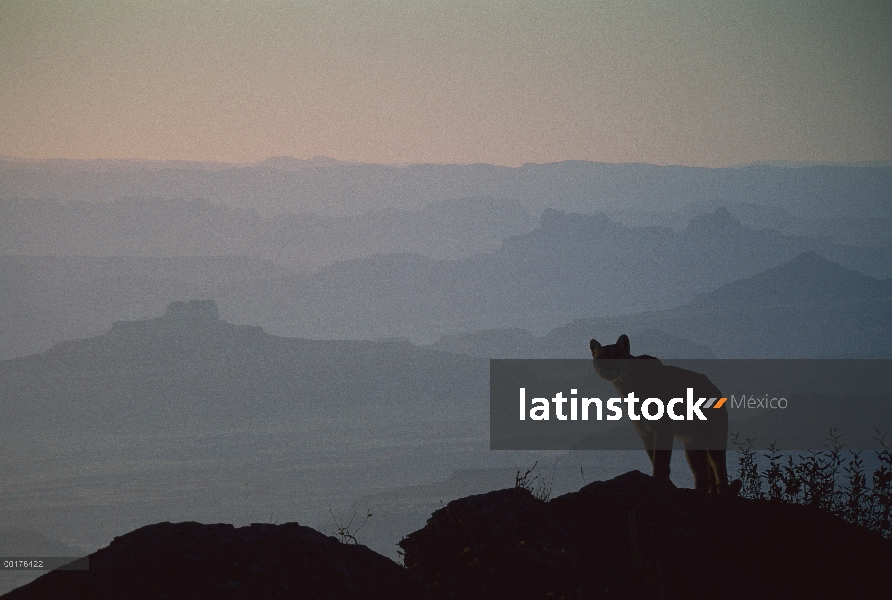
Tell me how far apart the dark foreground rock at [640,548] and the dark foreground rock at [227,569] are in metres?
0.68

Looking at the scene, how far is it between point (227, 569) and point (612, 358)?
6813 mm

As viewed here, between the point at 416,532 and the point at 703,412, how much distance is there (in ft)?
14.8

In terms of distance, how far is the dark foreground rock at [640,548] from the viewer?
6117 millimetres

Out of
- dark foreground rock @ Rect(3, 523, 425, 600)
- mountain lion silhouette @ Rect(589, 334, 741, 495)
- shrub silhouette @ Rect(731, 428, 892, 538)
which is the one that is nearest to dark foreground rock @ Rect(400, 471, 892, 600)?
dark foreground rock @ Rect(3, 523, 425, 600)

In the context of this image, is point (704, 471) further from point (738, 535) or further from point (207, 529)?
point (207, 529)

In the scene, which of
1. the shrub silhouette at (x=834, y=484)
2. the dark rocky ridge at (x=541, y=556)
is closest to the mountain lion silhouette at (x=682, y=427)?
the shrub silhouette at (x=834, y=484)

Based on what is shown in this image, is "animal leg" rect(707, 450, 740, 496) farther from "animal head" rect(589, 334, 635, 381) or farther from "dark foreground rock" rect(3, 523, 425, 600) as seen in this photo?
"dark foreground rock" rect(3, 523, 425, 600)

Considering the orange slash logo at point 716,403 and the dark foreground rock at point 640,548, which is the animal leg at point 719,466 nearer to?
the orange slash logo at point 716,403

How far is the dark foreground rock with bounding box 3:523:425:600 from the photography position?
491 centimetres

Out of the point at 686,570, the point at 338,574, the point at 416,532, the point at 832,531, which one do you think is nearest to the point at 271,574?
the point at 338,574

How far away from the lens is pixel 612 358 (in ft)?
35.6

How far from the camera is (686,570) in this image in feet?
21.2

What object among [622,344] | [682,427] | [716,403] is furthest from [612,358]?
[716,403]

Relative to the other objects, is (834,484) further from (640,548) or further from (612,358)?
(640,548)
